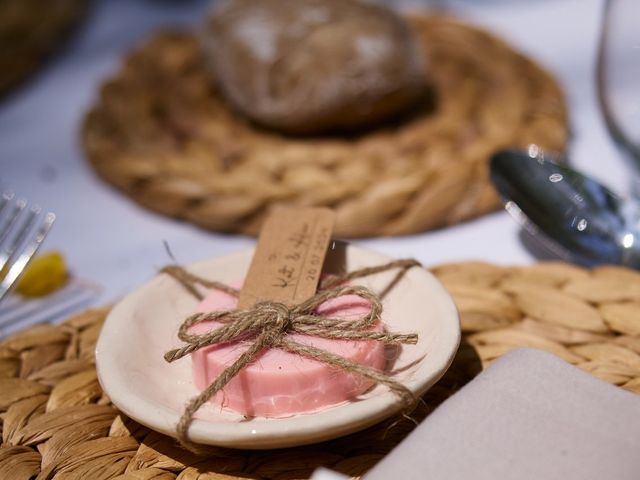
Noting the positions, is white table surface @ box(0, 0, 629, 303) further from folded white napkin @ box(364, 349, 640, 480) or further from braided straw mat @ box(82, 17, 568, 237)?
Result: folded white napkin @ box(364, 349, 640, 480)

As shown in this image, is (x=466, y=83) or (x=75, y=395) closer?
(x=75, y=395)

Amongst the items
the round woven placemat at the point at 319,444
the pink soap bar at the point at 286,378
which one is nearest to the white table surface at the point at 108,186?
the round woven placemat at the point at 319,444

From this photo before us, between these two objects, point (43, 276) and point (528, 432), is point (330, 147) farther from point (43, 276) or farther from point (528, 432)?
point (528, 432)

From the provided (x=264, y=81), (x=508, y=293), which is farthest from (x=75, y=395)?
(x=264, y=81)

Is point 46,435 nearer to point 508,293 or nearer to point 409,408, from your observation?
point 409,408

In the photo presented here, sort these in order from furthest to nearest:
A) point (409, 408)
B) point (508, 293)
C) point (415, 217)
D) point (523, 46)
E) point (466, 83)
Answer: point (523, 46) → point (466, 83) → point (415, 217) → point (508, 293) → point (409, 408)

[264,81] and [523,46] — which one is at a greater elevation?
[264,81]

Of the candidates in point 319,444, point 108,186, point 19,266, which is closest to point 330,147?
point 108,186
